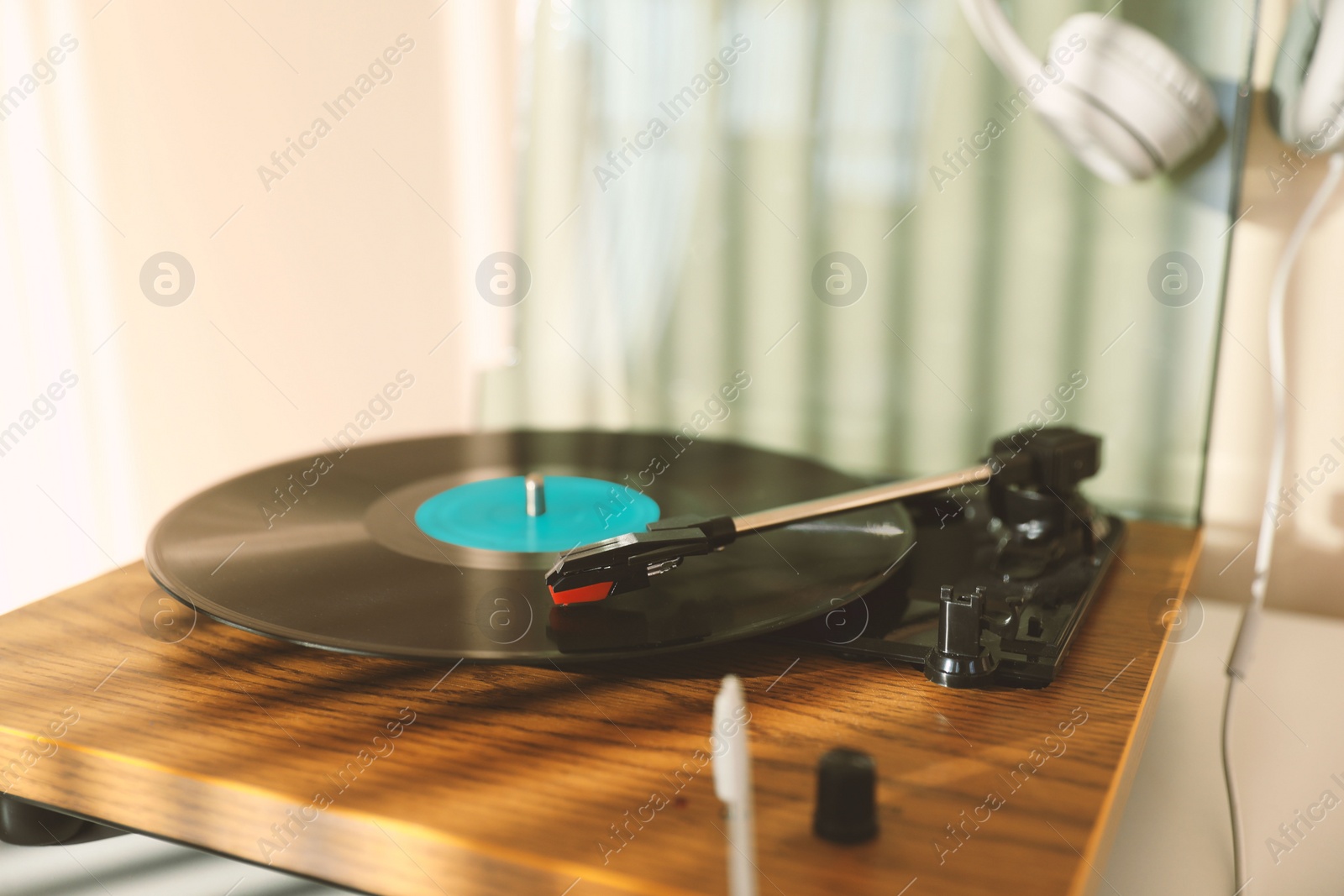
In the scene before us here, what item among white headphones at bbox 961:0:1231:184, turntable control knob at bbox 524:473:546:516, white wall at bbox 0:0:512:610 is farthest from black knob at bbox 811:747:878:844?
white wall at bbox 0:0:512:610

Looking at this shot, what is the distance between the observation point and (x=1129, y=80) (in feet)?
2.73

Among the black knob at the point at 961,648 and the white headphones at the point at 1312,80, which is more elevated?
the white headphones at the point at 1312,80

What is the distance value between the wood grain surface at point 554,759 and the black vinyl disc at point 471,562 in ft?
0.12

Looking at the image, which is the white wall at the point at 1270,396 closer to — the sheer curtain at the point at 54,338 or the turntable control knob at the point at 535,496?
the turntable control knob at the point at 535,496

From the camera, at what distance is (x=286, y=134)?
141 cm

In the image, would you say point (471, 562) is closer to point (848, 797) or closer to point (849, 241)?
point (848, 797)

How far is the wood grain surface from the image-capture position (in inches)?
17.4

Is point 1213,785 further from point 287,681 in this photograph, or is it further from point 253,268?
point 253,268

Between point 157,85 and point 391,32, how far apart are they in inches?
14.2

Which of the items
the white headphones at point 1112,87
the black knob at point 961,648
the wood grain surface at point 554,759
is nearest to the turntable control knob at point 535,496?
the wood grain surface at point 554,759

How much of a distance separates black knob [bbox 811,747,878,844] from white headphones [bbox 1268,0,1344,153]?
684mm

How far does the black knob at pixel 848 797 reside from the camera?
439 millimetres

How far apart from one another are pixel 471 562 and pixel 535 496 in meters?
0.13

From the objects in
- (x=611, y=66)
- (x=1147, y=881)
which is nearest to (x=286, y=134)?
(x=611, y=66)
